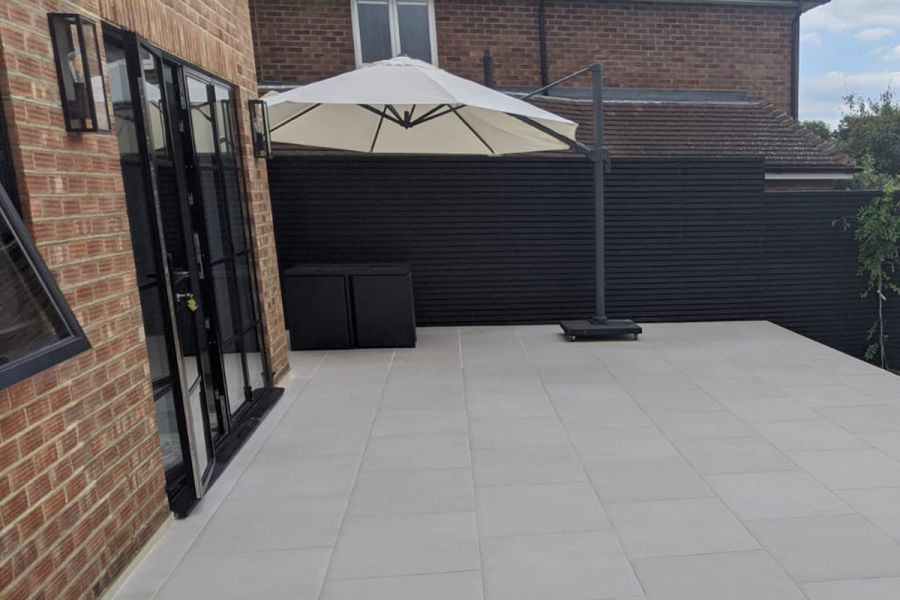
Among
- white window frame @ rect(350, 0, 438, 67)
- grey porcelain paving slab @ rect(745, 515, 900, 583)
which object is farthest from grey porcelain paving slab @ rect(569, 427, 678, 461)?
white window frame @ rect(350, 0, 438, 67)

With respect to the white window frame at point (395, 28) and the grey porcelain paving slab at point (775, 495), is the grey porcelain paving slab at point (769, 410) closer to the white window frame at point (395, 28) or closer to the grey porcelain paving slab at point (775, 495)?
the grey porcelain paving slab at point (775, 495)

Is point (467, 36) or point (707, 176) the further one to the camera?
point (467, 36)

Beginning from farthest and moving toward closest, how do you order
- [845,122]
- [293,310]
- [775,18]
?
[845,122] → [775,18] → [293,310]

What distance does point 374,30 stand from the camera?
9.49 m

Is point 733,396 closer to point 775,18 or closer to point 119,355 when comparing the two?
point 119,355

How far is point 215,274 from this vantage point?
4211 millimetres

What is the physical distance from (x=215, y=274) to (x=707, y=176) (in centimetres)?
574

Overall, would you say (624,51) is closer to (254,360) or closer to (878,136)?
(254,360)

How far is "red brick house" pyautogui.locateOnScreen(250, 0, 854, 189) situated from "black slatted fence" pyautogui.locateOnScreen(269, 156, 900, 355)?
1.40m

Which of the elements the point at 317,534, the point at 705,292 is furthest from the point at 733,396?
the point at 317,534

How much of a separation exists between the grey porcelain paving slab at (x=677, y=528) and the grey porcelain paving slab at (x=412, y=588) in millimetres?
745

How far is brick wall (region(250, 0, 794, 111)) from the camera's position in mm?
9234

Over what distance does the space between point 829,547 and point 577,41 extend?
8.69 m

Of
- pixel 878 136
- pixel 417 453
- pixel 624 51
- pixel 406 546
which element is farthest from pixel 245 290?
pixel 878 136
